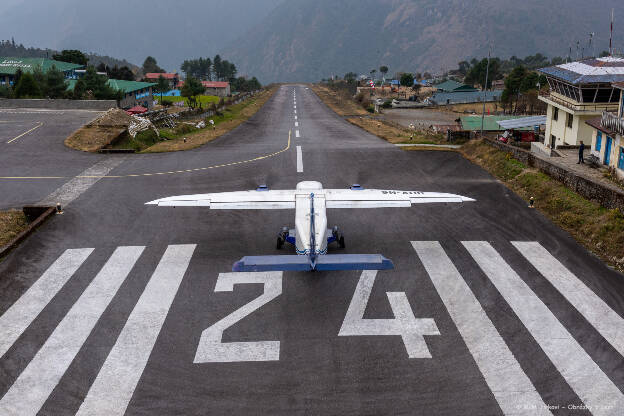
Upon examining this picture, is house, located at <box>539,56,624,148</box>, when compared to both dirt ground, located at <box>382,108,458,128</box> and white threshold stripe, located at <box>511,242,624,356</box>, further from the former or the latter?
dirt ground, located at <box>382,108,458,128</box>

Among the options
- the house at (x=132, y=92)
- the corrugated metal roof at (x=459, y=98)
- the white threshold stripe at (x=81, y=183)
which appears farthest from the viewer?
the corrugated metal roof at (x=459, y=98)

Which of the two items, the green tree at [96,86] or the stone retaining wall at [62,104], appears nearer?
the stone retaining wall at [62,104]

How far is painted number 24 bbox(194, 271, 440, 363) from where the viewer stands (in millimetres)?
20625

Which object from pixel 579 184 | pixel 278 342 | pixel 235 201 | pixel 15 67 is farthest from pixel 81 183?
pixel 15 67

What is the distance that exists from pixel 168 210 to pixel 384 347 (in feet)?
76.1

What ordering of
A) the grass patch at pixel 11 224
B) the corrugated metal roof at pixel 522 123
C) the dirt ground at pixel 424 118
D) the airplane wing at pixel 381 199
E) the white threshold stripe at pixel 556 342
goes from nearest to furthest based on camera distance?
the white threshold stripe at pixel 556 342, the airplane wing at pixel 381 199, the grass patch at pixel 11 224, the corrugated metal roof at pixel 522 123, the dirt ground at pixel 424 118

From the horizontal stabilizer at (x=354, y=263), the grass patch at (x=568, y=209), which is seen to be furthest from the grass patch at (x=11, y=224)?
the grass patch at (x=568, y=209)

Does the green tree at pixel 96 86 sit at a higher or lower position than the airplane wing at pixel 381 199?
higher

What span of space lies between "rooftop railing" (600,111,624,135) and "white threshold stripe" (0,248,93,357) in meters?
44.1

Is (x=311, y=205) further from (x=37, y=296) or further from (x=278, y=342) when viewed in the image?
(x=37, y=296)

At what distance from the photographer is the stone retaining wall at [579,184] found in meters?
34.3

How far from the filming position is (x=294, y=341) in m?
21.5

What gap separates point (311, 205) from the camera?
26609 millimetres

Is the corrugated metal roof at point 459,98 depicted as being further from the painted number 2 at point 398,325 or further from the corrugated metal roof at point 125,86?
the painted number 2 at point 398,325
